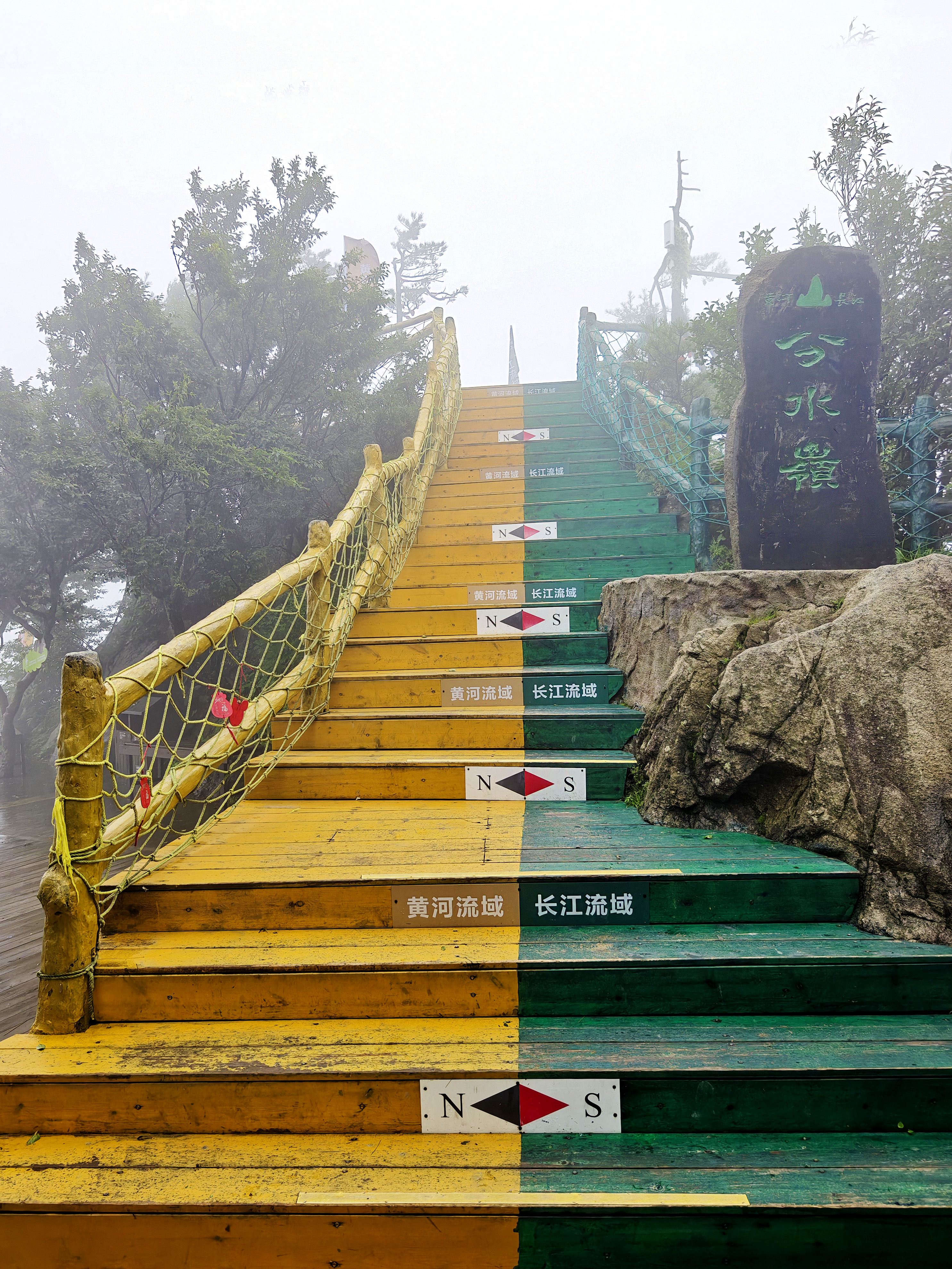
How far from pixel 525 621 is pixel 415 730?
107cm

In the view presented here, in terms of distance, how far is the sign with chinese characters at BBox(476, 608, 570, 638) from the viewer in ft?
13.1

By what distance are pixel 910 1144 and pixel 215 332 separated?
10.6 metres

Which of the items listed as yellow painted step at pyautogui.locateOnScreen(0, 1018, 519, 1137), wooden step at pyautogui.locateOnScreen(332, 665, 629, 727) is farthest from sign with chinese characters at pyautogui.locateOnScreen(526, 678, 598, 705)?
yellow painted step at pyautogui.locateOnScreen(0, 1018, 519, 1137)

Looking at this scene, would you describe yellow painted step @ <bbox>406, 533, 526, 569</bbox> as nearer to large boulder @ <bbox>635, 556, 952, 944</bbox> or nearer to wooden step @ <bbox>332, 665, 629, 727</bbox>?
wooden step @ <bbox>332, 665, 629, 727</bbox>

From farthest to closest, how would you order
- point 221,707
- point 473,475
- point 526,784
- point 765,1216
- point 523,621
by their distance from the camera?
point 473,475 → point 523,621 → point 526,784 → point 221,707 → point 765,1216

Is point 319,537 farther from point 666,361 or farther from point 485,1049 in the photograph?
point 666,361

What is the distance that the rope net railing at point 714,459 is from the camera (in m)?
4.29

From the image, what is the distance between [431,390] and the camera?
6.49 meters

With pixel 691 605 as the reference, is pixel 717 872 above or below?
below

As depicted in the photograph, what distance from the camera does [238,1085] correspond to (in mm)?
1724

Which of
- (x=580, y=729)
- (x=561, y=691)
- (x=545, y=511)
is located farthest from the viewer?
(x=545, y=511)

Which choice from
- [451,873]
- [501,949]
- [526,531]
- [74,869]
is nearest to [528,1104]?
[501,949]

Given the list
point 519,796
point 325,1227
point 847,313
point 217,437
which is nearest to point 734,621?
point 519,796

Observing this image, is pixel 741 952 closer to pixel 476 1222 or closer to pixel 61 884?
pixel 476 1222
